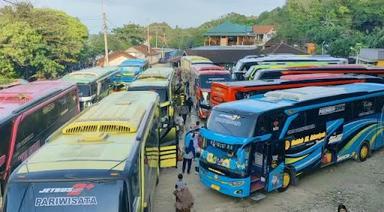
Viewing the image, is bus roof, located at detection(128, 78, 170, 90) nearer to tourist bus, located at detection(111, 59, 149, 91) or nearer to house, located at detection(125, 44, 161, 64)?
tourist bus, located at detection(111, 59, 149, 91)

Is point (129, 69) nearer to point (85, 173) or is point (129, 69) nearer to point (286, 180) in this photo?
point (286, 180)

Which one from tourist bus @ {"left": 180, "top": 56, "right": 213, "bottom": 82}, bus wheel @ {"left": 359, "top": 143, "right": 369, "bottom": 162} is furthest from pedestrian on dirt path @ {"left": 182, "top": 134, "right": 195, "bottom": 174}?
tourist bus @ {"left": 180, "top": 56, "right": 213, "bottom": 82}

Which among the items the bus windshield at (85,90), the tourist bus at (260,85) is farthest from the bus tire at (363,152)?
the bus windshield at (85,90)

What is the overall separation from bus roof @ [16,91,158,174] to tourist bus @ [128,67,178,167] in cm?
322

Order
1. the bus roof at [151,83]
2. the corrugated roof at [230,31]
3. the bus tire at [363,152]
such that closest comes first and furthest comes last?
the bus tire at [363,152], the bus roof at [151,83], the corrugated roof at [230,31]

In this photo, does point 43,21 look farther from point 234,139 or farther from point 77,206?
point 77,206

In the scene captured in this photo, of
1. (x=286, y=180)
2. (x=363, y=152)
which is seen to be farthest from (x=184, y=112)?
(x=286, y=180)

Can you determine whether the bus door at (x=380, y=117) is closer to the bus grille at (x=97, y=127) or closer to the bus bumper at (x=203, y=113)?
the bus bumper at (x=203, y=113)

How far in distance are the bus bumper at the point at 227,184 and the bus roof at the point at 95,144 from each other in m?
3.11

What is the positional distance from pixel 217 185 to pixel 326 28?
49588mm

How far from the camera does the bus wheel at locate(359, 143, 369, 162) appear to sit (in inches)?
682

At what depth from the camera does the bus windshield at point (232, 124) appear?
42.2 feet

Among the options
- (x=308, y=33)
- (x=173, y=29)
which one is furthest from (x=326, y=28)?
(x=173, y=29)

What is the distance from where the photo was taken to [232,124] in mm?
13375
